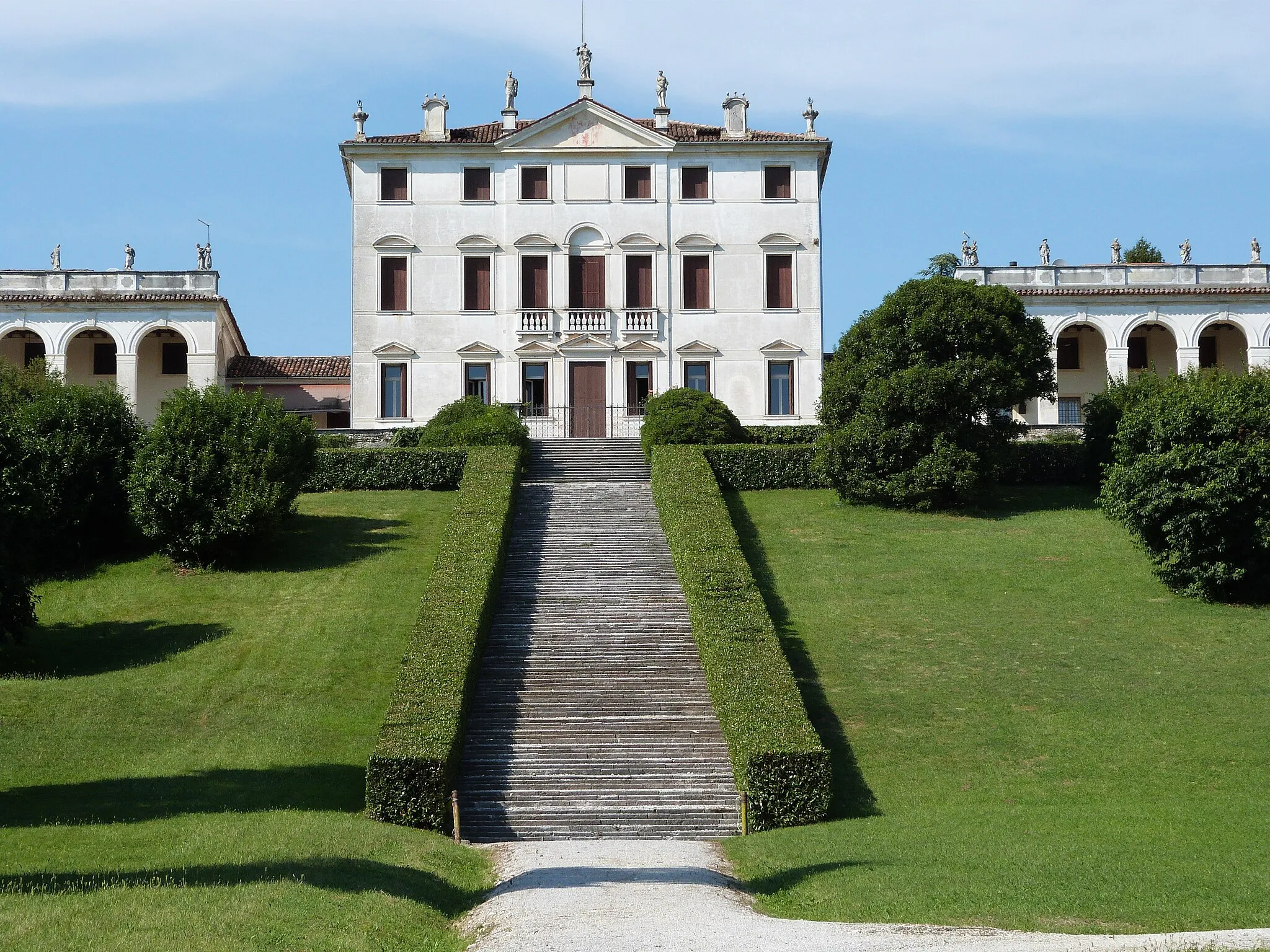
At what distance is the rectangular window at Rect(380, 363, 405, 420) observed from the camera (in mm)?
47156

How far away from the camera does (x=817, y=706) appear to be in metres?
24.6

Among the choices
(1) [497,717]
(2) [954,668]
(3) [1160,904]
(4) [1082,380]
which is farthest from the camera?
(4) [1082,380]

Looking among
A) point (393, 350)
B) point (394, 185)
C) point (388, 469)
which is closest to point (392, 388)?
point (393, 350)

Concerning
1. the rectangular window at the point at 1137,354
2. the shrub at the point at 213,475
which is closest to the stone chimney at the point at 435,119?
the shrub at the point at 213,475

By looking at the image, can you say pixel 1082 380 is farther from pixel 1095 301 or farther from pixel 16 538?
pixel 16 538

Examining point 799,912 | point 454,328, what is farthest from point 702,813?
point 454,328

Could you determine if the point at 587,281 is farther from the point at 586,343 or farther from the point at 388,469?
the point at 388,469

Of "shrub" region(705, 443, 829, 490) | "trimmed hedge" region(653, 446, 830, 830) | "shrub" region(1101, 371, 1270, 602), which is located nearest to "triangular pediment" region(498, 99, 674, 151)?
"shrub" region(705, 443, 829, 490)

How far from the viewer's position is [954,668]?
26.1 metres

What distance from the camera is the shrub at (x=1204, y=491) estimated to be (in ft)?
95.3

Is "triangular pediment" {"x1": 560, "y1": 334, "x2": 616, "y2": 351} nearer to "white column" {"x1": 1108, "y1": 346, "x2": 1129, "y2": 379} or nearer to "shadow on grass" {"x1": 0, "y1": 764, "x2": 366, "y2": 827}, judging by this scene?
"white column" {"x1": 1108, "y1": 346, "x2": 1129, "y2": 379}

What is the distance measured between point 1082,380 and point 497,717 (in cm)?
3484

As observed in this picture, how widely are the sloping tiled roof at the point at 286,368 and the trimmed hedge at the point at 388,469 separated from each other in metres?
13.7

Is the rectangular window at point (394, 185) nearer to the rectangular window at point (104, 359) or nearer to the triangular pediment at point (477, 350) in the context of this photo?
the triangular pediment at point (477, 350)
